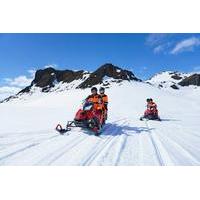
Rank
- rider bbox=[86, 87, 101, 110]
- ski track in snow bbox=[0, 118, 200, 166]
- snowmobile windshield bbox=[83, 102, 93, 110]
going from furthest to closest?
rider bbox=[86, 87, 101, 110]
snowmobile windshield bbox=[83, 102, 93, 110]
ski track in snow bbox=[0, 118, 200, 166]

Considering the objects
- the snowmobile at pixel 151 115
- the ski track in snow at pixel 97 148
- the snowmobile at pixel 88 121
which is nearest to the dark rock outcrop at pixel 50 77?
the snowmobile at pixel 151 115

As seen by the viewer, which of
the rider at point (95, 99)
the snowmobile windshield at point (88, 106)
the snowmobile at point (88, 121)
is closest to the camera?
the snowmobile at point (88, 121)

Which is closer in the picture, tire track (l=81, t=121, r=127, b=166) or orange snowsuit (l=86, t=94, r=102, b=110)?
tire track (l=81, t=121, r=127, b=166)

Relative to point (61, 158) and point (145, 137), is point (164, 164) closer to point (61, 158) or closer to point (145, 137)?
point (61, 158)

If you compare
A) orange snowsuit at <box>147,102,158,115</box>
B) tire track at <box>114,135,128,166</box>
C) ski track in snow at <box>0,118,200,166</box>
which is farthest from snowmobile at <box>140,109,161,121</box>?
tire track at <box>114,135,128,166</box>

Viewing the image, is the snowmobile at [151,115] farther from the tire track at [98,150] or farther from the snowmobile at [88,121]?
the tire track at [98,150]

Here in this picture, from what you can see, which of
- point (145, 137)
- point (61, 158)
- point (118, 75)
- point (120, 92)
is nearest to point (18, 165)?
point (61, 158)

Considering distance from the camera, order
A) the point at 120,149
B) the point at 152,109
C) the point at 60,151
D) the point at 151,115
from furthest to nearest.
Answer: the point at 152,109, the point at 151,115, the point at 120,149, the point at 60,151

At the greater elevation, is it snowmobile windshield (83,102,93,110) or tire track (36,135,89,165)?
snowmobile windshield (83,102,93,110)

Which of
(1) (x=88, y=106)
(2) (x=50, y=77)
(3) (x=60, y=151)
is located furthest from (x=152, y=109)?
(2) (x=50, y=77)

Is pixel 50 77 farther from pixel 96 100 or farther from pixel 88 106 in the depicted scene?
pixel 88 106

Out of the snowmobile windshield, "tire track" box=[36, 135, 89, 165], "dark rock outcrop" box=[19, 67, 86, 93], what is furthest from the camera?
"dark rock outcrop" box=[19, 67, 86, 93]

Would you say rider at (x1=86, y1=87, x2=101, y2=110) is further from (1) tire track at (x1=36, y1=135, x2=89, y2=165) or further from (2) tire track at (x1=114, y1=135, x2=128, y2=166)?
(1) tire track at (x1=36, y1=135, x2=89, y2=165)
